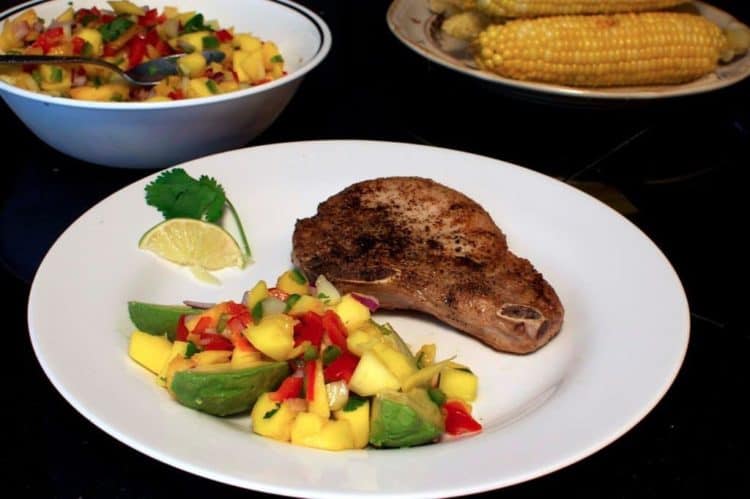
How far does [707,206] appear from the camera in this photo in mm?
2555

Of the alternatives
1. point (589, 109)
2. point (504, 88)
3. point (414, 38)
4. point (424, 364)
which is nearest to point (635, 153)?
point (589, 109)

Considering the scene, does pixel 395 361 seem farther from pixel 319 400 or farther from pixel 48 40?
pixel 48 40

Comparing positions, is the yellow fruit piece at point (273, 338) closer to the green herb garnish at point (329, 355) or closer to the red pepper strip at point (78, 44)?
the green herb garnish at point (329, 355)

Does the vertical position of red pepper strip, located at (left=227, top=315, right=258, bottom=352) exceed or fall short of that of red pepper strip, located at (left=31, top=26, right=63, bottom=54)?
it falls short

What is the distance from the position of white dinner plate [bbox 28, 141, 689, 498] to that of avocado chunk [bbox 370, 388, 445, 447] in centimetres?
3

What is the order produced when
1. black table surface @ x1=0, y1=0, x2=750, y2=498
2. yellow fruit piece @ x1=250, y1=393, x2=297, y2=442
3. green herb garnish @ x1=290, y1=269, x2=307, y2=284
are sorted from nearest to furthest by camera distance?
1. yellow fruit piece @ x1=250, y1=393, x2=297, y2=442
2. black table surface @ x1=0, y1=0, x2=750, y2=498
3. green herb garnish @ x1=290, y1=269, x2=307, y2=284

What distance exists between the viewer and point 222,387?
5.07 ft

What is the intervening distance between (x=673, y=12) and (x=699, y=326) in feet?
4.85

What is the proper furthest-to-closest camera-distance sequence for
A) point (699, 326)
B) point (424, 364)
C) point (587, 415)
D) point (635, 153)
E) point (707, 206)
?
point (635, 153) → point (707, 206) → point (699, 326) → point (424, 364) → point (587, 415)

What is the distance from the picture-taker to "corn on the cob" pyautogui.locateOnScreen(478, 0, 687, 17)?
2854 millimetres

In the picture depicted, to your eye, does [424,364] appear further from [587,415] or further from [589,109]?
[589,109]

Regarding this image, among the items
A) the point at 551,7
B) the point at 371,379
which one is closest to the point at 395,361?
the point at 371,379

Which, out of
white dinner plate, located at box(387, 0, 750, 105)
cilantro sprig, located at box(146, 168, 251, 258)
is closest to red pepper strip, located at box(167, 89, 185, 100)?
cilantro sprig, located at box(146, 168, 251, 258)

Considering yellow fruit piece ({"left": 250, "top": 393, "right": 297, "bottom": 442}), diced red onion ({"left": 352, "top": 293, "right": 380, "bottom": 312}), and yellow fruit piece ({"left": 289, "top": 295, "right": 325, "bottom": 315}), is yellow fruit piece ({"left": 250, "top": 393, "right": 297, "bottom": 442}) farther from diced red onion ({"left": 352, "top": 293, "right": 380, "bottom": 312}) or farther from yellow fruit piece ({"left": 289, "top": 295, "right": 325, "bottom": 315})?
diced red onion ({"left": 352, "top": 293, "right": 380, "bottom": 312})
